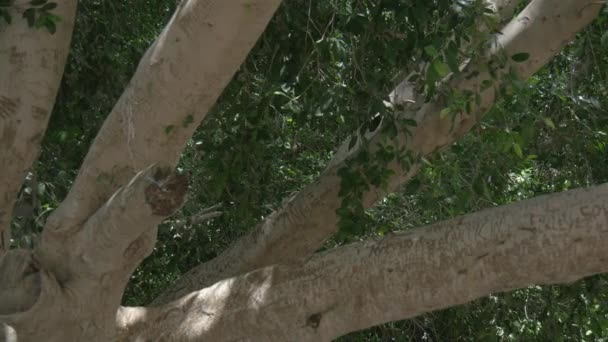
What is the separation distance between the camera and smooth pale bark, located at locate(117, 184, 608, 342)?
106 inches

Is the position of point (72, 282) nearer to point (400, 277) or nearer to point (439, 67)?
point (400, 277)

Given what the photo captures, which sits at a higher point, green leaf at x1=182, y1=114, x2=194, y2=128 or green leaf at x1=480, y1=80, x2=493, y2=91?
green leaf at x1=182, y1=114, x2=194, y2=128

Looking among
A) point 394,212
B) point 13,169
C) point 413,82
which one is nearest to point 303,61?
point 413,82

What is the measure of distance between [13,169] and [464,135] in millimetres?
1684

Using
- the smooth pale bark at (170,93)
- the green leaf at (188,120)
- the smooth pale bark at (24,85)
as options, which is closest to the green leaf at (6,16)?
the smooth pale bark at (24,85)

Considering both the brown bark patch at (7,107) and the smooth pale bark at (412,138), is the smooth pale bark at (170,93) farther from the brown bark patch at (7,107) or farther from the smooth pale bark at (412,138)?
the smooth pale bark at (412,138)

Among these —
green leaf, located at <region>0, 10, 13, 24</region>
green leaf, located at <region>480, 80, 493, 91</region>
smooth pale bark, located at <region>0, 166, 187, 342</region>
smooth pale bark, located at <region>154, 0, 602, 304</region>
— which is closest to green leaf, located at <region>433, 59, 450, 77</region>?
green leaf, located at <region>480, 80, 493, 91</region>

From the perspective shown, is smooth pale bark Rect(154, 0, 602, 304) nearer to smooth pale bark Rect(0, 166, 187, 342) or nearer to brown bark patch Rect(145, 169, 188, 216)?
smooth pale bark Rect(0, 166, 187, 342)

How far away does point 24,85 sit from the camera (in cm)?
342

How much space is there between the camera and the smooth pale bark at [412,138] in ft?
10.9

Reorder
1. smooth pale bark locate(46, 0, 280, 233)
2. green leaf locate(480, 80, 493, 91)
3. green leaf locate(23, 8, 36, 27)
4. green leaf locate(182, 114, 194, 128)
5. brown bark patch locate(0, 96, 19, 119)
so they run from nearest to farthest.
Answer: smooth pale bark locate(46, 0, 280, 233) < green leaf locate(182, 114, 194, 128) < green leaf locate(480, 80, 493, 91) < green leaf locate(23, 8, 36, 27) < brown bark patch locate(0, 96, 19, 119)

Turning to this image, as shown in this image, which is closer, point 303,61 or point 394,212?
point 303,61

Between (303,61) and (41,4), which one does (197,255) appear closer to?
(303,61)

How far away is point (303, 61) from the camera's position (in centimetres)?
379
